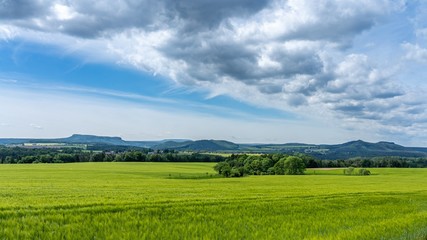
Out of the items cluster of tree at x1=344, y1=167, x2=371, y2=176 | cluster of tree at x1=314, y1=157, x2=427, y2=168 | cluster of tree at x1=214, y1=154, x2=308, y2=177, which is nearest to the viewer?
cluster of tree at x1=344, y1=167, x2=371, y2=176

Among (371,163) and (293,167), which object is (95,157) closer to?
(293,167)

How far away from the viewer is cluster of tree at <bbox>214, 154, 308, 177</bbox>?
108 metres

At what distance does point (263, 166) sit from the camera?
121500 mm

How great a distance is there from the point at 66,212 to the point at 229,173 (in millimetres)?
88345

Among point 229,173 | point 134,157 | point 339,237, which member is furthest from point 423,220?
point 134,157

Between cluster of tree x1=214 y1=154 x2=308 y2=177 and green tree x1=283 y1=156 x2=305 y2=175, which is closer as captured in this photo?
cluster of tree x1=214 y1=154 x2=308 y2=177

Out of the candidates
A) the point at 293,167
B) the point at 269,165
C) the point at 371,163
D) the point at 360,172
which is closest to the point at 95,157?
the point at 269,165

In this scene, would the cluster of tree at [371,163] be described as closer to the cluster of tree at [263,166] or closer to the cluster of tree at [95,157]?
the cluster of tree at [263,166]

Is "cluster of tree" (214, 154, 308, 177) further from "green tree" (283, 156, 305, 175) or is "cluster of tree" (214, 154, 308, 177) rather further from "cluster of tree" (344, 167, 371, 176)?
"cluster of tree" (344, 167, 371, 176)

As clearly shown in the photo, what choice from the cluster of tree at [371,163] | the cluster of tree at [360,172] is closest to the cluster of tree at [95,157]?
the cluster of tree at [371,163]

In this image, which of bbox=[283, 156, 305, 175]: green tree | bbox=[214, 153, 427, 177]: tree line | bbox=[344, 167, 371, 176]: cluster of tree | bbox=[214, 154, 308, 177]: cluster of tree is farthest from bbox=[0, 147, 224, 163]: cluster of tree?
bbox=[344, 167, 371, 176]: cluster of tree

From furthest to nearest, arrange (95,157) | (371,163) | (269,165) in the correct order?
(371,163) < (95,157) < (269,165)

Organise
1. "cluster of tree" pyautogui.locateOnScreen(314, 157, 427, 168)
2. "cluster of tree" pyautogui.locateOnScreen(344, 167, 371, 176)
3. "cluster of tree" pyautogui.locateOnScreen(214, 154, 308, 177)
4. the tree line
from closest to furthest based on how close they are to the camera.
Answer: "cluster of tree" pyautogui.locateOnScreen(344, 167, 371, 176)
the tree line
"cluster of tree" pyautogui.locateOnScreen(214, 154, 308, 177)
"cluster of tree" pyautogui.locateOnScreen(314, 157, 427, 168)

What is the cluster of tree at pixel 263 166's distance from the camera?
10822cm
